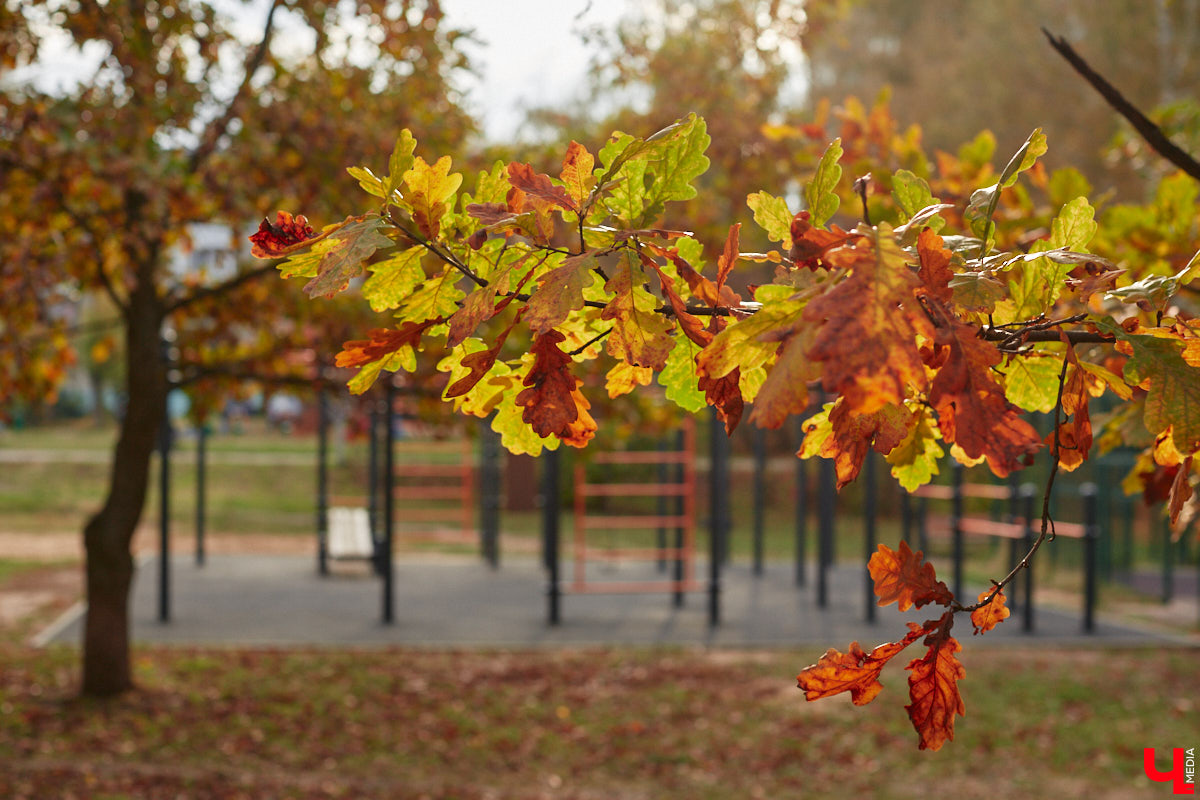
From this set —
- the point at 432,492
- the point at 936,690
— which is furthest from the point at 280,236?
the point at 432,492

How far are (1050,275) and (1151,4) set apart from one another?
2221 centimetres

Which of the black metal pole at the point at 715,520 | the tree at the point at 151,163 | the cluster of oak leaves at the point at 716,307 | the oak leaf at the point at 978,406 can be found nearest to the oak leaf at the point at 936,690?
the cluster of oak leaves at the point at 716,307

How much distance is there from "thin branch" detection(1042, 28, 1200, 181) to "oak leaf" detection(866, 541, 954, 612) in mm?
798

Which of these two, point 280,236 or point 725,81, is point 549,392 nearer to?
point 280,236

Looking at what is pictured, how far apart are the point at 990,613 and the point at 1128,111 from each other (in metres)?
0.82

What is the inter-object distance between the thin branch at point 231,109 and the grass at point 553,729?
10.7 ft

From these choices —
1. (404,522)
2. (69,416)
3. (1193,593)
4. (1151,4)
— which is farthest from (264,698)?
(69,416)

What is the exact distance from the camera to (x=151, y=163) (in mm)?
4789

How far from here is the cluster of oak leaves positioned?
0.84 metres

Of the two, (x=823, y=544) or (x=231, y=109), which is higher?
(x=231, y=109)

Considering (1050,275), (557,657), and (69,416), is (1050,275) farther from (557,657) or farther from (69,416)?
(69,416)

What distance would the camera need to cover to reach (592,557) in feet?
51.0

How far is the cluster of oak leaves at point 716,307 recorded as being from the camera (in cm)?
84

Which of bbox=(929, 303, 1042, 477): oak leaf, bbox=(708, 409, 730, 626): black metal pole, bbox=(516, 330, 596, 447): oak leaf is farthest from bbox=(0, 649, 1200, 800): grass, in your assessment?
bbox=(929, 303, 1042, 477): oak leaf
